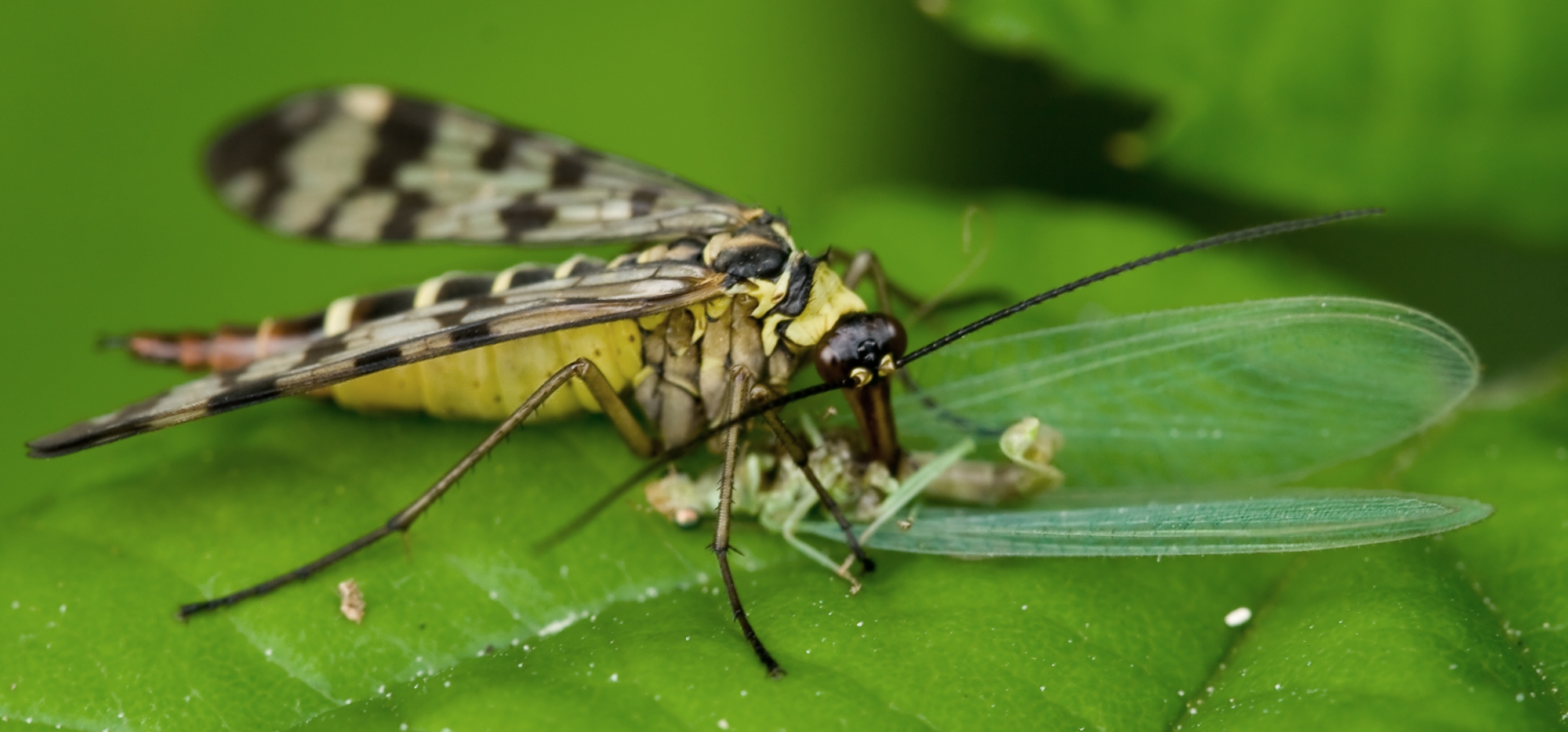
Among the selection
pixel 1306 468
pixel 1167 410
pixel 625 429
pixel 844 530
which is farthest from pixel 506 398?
pixel 1306 468

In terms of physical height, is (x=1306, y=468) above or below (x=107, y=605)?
above

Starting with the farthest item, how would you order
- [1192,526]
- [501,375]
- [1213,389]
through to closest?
[501,375], [1213,389], [1192,526]

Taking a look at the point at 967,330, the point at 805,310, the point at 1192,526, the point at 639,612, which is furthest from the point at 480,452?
the point at 1192,526

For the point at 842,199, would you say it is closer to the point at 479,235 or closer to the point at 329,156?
the point at 479,235

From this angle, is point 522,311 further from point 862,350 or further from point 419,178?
point 419,178

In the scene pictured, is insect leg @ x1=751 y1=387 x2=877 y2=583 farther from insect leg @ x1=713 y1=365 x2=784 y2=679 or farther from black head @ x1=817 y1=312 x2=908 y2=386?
black head @ x1=817 y1=312 x2=908 y2=386

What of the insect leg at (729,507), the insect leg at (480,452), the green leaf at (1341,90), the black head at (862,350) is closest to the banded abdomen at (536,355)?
the insect leg at (480,452)

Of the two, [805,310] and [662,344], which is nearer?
[805,310]
